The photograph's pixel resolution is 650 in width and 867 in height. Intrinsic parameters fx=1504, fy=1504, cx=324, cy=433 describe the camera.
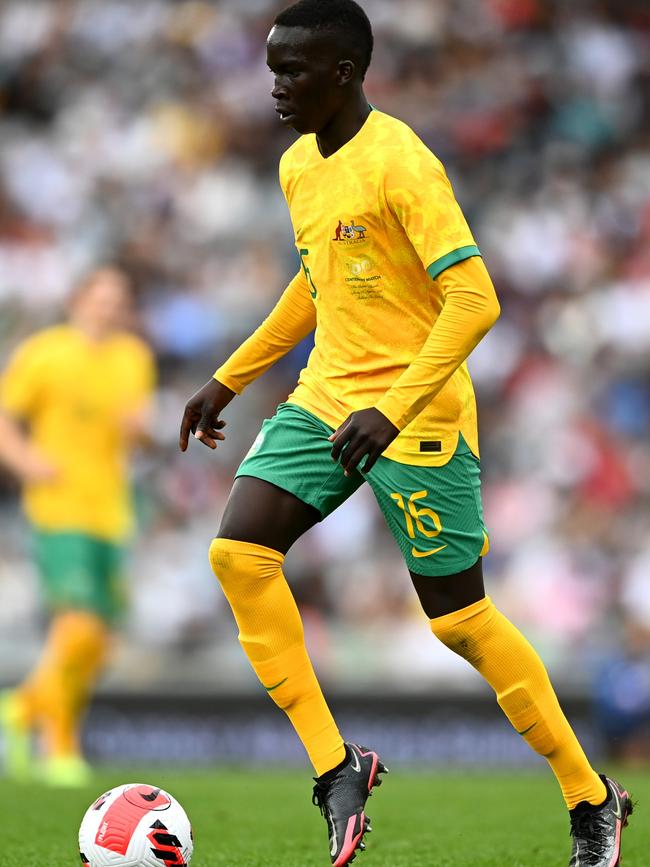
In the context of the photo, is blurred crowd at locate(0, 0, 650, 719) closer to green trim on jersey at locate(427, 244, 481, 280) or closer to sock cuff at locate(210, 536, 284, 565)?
sock cuff at locate(210, 536, 284, 565)

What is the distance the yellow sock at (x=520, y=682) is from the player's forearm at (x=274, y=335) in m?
1.00

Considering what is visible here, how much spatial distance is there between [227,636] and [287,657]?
6.63m

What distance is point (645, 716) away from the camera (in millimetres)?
9422

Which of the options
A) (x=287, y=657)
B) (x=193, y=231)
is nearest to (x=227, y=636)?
(x=193, y=231)

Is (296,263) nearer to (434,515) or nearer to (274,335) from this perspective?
(274,335)

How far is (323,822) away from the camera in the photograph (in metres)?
6.04

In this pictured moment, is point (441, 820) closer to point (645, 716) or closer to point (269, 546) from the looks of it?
point (269, 546)

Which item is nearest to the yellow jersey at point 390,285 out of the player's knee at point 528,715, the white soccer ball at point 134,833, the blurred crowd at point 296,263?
the player's knee at point 528,715

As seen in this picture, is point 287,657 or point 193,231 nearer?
point 287,657

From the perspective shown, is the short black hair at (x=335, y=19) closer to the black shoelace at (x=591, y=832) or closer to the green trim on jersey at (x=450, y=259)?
the green trim on jersey at (x=450, y=259)

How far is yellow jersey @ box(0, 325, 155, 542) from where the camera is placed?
8391 millimetres

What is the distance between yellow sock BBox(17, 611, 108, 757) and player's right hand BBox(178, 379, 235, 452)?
12.9ft

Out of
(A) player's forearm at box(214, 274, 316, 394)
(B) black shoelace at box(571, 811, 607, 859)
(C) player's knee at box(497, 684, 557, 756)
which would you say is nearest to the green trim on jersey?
(A) player's forearm at box(214, 274, 316, 394)

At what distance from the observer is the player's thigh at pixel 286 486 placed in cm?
413
